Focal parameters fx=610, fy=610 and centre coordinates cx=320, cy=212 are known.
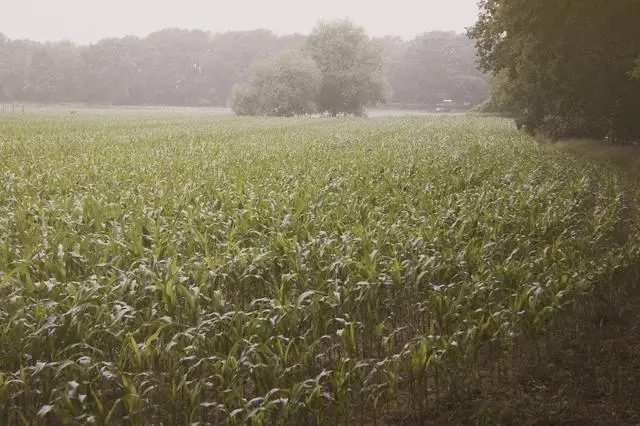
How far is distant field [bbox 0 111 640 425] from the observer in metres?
4.58

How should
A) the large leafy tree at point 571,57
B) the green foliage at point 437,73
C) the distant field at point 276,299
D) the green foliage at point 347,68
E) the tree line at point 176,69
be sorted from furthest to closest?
the green foliage at point 437,73 < the tree line at point 176,69 < the green foliage at point 347,68 < the large leafy tree at point 571,57 < the distant field at point 276,299

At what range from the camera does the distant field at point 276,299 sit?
4.58 metres

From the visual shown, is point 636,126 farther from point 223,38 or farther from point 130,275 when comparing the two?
point 223,38

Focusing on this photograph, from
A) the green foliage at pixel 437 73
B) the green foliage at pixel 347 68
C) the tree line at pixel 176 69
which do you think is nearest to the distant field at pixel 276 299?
the green foliage at pixel 347 68

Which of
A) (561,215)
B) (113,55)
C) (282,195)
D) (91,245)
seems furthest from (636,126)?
(113,55)

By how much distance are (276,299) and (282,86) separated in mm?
65358

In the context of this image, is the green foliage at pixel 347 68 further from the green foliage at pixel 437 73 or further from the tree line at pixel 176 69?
the green foliage at pixel 437 73

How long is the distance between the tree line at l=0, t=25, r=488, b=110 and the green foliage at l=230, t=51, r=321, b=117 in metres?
37.4

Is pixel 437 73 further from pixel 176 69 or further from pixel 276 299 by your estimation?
pixel 276 299

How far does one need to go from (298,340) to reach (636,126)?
20.9 metres

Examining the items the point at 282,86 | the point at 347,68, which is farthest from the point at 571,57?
the point at 347,68

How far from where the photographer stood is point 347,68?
7638 cm

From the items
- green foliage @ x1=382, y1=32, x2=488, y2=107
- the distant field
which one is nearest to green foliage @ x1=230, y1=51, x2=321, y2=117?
green foliage @ x1=382, y1=32, x2=488, y2=107

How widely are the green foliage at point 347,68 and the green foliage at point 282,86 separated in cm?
347
